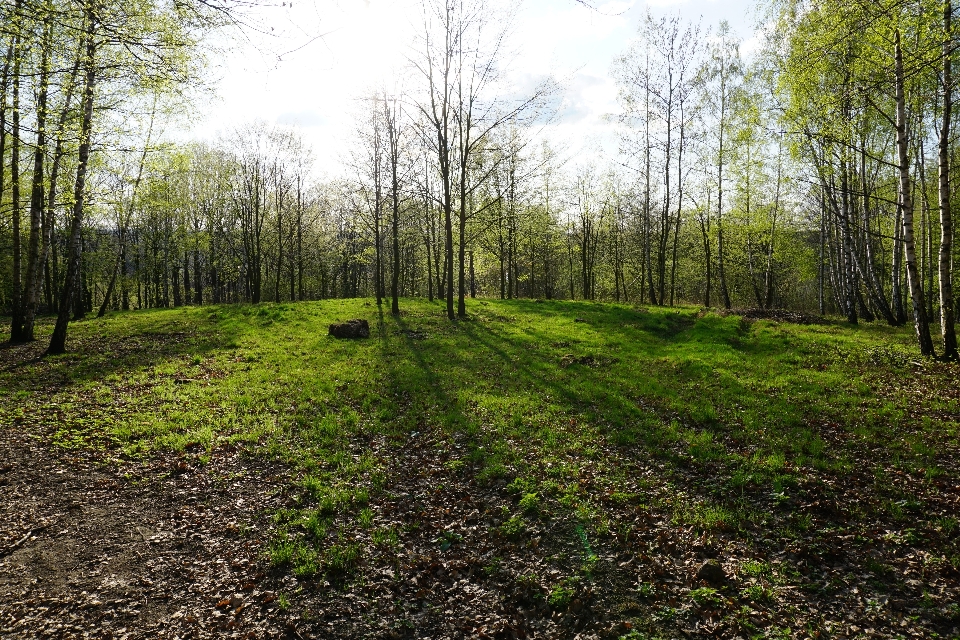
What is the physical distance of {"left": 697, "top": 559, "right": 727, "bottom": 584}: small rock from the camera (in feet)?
17.4

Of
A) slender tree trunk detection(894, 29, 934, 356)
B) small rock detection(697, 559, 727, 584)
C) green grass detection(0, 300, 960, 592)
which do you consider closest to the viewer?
small rock detection(697, 559, 727, 584)

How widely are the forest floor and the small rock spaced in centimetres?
5

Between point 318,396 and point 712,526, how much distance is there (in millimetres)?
9686

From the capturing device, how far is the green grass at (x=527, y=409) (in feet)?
23.8

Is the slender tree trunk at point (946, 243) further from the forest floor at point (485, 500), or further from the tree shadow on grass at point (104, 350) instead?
the tree shadow on grass at point (104, 350)

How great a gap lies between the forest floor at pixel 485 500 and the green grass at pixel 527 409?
2.8 inches

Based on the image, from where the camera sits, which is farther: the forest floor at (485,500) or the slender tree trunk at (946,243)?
the slender tree trunk at (946,243)

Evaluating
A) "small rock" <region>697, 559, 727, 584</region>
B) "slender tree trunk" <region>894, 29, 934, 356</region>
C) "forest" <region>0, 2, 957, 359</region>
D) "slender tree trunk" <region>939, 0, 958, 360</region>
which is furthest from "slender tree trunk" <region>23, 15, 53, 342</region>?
"slender tree trunk" <region>939, 0, 958, 360</region>

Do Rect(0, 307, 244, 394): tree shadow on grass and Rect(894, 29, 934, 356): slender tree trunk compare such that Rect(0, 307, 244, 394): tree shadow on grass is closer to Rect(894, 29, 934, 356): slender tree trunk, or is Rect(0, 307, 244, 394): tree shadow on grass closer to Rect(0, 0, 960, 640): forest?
Rect(0, 0, 960, 640): forest

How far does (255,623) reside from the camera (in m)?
4.95

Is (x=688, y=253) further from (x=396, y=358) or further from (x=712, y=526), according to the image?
(x=712, y=526)

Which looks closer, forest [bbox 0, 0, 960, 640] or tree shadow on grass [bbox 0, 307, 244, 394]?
forest [bbox 0, 0, 960, 640]

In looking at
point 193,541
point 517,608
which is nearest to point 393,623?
point 517,608

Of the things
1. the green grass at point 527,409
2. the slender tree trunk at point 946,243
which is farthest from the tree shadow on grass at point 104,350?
the slender tree trunk at point 946,243
